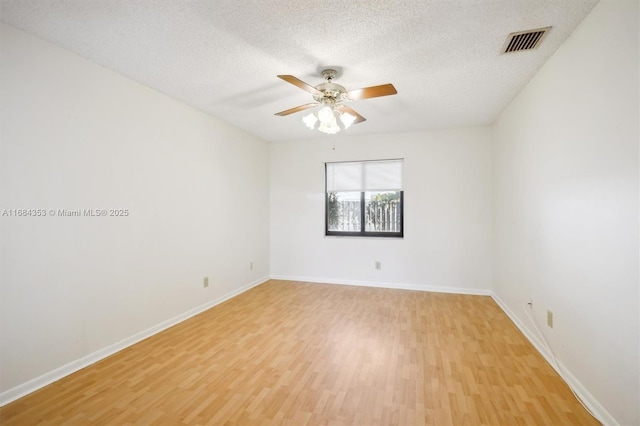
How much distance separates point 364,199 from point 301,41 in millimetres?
3179

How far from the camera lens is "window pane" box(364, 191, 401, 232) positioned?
16.1 feet

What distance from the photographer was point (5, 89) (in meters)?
1.97

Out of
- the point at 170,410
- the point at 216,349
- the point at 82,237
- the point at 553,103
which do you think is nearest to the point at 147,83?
the point at 82,237

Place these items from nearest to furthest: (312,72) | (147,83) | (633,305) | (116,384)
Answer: (633,305), (116,384), (312,72), (147,83)

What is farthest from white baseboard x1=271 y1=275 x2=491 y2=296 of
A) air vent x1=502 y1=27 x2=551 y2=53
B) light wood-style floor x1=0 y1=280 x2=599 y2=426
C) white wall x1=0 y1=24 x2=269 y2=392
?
air vent x1=502 y1=27 x2=551 y2=53

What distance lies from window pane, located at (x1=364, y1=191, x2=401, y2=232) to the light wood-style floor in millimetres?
1758

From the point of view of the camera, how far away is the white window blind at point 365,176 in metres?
4.81

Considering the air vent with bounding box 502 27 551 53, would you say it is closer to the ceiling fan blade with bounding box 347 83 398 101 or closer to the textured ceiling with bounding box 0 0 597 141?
the textured ceiling with bounding box 0 0 597 141

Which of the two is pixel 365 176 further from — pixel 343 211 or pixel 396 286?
pixel 396 286

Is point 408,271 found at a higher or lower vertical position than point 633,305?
lower

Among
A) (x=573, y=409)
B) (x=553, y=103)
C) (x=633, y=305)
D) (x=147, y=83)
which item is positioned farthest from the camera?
(x=147, y=83)

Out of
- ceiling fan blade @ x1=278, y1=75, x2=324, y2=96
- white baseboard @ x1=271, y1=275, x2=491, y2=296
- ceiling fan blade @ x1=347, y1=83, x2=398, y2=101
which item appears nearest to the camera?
ceiling fan blade @ x1=278, y1=75, x2=324, y2=96

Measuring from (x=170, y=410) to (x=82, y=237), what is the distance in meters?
1.55

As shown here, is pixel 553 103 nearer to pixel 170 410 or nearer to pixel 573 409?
pixel 573 409
